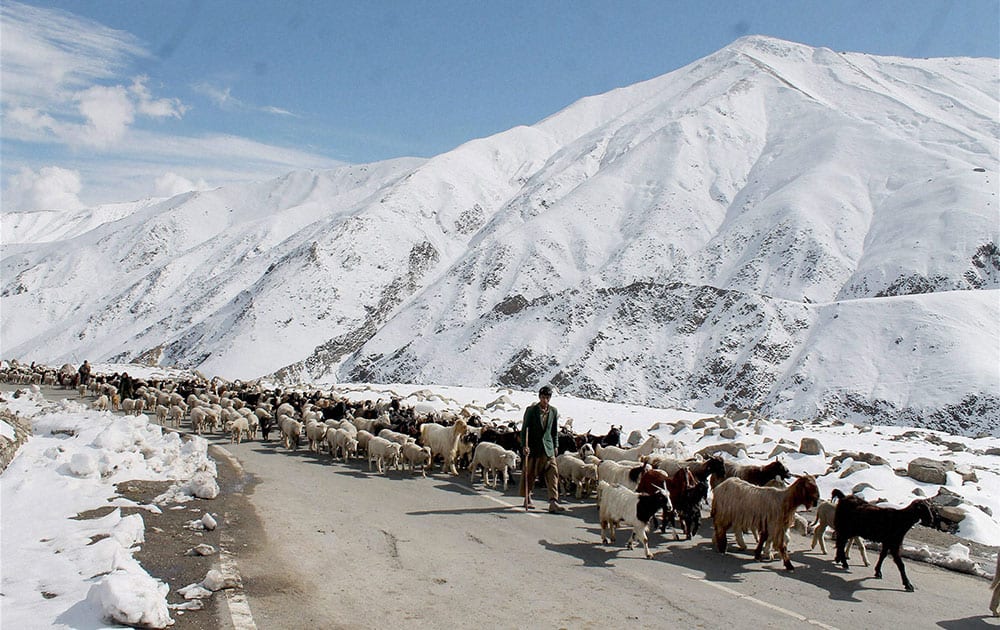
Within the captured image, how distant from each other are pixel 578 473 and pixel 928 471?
743cm

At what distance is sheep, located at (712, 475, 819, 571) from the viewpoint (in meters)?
8.86

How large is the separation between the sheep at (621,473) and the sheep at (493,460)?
8.01 ft

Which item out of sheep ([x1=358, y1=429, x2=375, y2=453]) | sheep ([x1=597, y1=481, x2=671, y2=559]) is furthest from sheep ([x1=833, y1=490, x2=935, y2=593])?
sheep ([x1=358, y1=429, x2=375, y2=453])

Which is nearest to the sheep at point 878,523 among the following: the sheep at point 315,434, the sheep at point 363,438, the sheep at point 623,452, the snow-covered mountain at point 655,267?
the sheep at point 623,452

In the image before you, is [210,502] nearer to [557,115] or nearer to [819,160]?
[819,160]

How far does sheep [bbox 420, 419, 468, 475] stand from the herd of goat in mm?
24

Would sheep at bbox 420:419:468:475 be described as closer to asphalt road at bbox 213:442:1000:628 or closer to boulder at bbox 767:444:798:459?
asphalt road at bbox 213:442:1000:628

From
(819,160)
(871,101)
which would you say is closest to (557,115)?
(871,101)

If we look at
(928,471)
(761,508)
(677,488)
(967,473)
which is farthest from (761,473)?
(967,473)

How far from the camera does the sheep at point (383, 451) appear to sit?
16219 millimetres

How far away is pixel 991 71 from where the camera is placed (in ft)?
590

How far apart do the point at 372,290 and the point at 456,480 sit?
286 ft

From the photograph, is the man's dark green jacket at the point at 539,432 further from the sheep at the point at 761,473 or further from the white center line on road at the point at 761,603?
the white center line on road at the point at 761,603

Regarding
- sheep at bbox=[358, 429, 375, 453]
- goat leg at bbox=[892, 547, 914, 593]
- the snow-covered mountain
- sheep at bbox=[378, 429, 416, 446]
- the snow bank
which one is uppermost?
the snow-covered mountain
